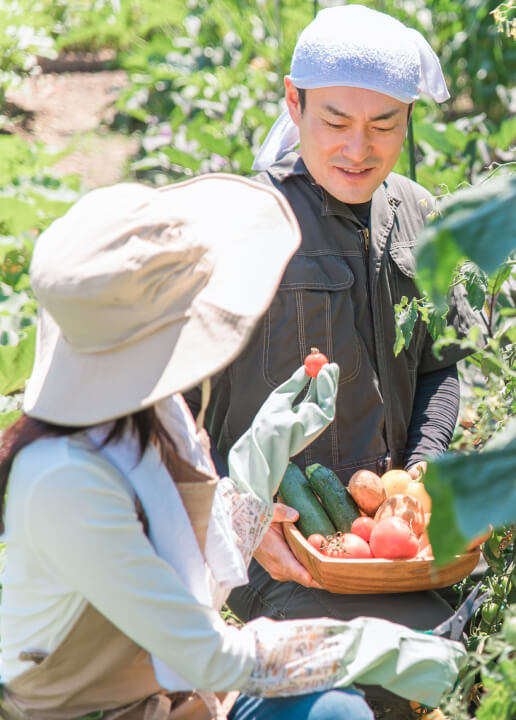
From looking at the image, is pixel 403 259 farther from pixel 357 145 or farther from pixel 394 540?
pixel 394 540

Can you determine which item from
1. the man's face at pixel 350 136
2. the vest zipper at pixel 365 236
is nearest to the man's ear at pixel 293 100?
the man's face at pixel 350 136

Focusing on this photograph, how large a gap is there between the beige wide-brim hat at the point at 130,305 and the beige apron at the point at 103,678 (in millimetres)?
220

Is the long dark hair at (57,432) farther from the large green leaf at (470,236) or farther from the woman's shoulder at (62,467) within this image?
the large green leaf at (470,236)

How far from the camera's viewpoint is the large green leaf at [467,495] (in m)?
→ 1.08

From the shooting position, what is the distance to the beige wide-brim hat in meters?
1.45

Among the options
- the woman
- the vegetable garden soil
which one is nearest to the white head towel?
the woman

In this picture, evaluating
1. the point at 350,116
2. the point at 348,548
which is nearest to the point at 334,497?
the point at 348,548

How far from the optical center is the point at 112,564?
1446 mm

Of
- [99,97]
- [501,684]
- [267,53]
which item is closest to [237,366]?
[501,684]

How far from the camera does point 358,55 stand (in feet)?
7.36

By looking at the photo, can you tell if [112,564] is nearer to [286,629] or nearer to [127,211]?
[286,629]

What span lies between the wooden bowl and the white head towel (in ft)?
3.59

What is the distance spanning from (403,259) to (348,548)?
32.6 inches

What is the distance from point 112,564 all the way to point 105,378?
0.94 feet
